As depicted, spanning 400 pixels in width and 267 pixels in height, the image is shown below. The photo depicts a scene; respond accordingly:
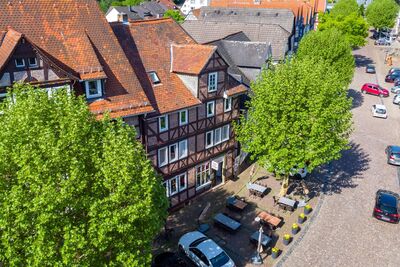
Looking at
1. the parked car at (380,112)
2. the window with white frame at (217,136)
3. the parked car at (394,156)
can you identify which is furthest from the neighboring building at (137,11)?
the parked car at (394,156)

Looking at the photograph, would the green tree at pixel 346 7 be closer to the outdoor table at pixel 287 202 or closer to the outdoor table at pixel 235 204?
the outdoor table at pixel 287 202

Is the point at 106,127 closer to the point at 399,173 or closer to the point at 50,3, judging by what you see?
the point at 50,3

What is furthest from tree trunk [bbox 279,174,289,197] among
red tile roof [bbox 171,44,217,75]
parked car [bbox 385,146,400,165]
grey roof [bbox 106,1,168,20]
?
grey roof [bbox 106,1,168,20]

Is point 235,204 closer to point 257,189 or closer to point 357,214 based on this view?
point 257,189

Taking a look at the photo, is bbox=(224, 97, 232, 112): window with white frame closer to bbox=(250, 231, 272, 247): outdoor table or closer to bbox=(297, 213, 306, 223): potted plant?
bbox=(297, 213, 306, 223): potted plant

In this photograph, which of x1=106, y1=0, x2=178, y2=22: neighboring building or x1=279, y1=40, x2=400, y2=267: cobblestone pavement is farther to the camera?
x1=106, y1=0, x2=178, y2=22: neighboring building

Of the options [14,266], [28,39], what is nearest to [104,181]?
[14,266]

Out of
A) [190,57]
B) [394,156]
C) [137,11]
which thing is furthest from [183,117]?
[137,11]

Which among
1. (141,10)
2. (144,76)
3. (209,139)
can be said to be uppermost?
(141,10)
